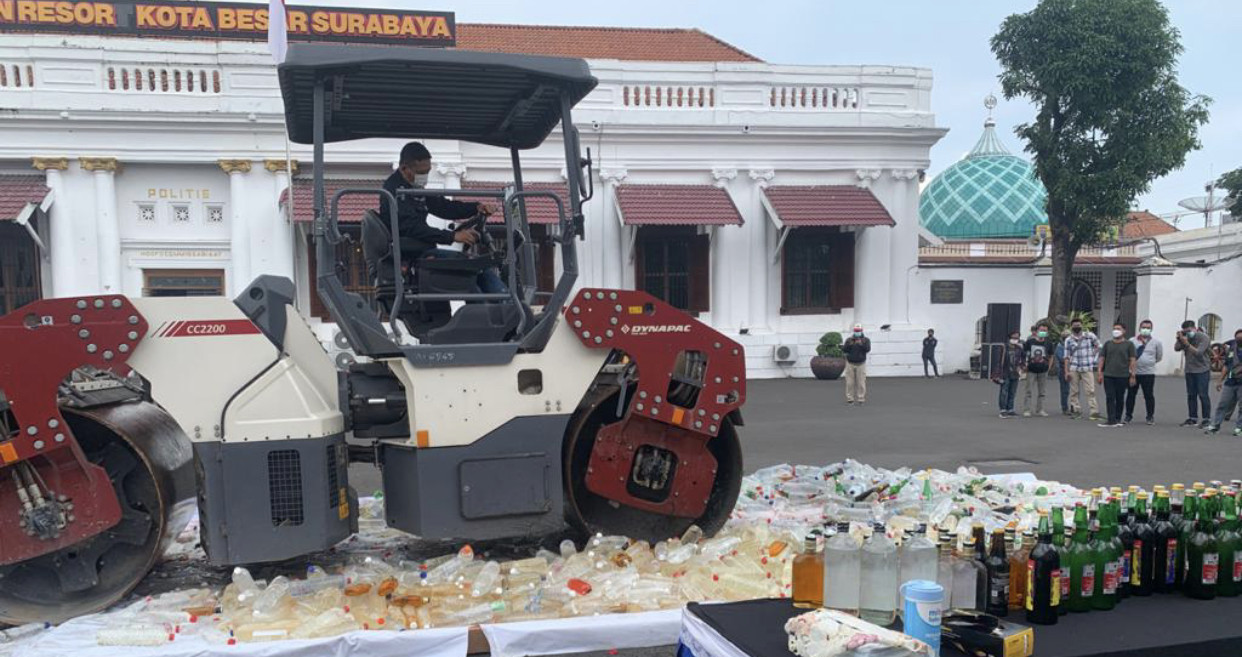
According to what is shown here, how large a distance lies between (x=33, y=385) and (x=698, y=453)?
3.41 metres

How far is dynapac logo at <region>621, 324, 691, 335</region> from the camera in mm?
4648

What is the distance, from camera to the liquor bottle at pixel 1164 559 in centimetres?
325

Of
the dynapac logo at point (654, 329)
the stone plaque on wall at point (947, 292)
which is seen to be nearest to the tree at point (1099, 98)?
the stone plaque on wall at point (947, 292)

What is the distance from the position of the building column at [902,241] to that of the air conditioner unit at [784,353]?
257 centimetres

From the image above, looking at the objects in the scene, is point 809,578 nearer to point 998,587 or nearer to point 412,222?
point 998,587

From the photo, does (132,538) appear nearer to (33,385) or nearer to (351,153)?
(33,385)

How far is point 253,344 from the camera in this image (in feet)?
14.0

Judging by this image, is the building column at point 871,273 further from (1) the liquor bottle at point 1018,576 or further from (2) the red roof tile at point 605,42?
(1) the liquor bottle at point 1018,576

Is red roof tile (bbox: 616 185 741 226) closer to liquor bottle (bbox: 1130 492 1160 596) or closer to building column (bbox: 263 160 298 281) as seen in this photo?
building column (bbox: 263 160 298 281)

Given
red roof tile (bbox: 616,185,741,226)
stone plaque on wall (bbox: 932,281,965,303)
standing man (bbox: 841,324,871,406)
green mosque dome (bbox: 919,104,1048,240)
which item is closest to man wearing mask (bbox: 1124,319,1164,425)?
standing man (bbox: 841,324,871,406)

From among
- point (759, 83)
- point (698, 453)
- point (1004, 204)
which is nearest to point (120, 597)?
point (698, 453)

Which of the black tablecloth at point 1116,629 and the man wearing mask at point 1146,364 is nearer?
the black tablecloth at point 1116,629

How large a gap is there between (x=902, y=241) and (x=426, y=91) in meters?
16.2

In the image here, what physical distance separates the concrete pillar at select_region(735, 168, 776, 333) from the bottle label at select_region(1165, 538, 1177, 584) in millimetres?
15331
